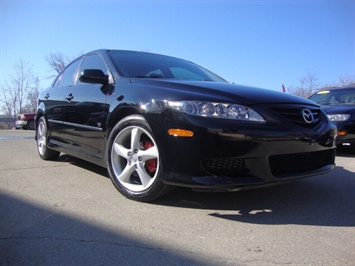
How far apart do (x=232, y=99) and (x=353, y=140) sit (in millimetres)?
3857

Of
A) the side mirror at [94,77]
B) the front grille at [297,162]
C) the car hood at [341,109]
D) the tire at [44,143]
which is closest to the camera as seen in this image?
the front grille at [297,162]

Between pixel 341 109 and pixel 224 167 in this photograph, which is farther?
pixel 341 109

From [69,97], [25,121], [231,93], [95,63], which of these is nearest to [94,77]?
[95,63]

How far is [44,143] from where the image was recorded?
4.97m

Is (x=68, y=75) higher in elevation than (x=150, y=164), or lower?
higher

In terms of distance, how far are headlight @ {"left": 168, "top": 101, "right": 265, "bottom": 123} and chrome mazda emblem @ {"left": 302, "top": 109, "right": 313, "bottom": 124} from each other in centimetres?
53

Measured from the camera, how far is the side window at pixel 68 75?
4531mm

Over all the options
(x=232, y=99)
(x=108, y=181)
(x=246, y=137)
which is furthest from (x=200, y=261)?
(x=108, y=181)

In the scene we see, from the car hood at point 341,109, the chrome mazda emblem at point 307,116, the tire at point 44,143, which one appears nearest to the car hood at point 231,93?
the chrome mazda emblem at point 307,116

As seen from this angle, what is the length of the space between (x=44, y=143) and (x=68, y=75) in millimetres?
1127

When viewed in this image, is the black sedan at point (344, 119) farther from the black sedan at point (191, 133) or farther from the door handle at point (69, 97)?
the door handle at point (69, 97)

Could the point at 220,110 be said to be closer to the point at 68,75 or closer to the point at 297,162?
the point at 297,162

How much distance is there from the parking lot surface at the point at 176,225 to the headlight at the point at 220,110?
80 cm

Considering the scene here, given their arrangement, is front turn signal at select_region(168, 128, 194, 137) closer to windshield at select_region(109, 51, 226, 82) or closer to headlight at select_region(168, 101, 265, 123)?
headlight at select_region(168, 101, 265, 123)
